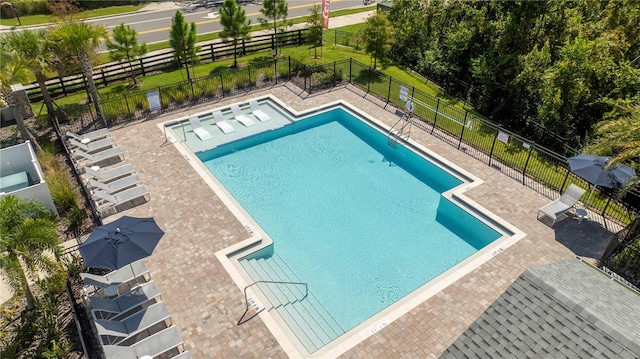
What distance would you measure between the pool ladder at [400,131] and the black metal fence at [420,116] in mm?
595

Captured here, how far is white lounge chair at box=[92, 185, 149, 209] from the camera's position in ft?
52.7

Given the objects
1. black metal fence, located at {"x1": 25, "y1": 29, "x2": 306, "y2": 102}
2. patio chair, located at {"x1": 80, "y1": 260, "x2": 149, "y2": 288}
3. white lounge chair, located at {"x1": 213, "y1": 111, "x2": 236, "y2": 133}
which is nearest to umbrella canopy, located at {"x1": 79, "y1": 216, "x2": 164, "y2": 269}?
patio chair, located at {"x1": 80, "y1": 260, "x2": 149, "y2": 288}

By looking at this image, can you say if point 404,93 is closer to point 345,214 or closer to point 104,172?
point 345,214

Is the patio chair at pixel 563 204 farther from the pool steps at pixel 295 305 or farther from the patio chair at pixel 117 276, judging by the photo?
the patio chair at pixel 117 276

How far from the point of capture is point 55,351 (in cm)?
1095

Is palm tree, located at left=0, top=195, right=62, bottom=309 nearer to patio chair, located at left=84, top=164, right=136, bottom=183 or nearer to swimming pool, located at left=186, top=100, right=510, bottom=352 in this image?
patio chair, located at left=84, top=164, right=136, bottom=183

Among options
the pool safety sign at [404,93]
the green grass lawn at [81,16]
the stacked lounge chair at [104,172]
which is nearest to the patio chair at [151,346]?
the stacked lounge chair at [104,172]

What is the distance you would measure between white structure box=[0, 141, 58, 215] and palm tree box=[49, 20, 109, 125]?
4.47 metres

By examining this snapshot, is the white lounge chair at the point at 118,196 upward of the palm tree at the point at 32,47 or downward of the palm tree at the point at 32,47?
downward

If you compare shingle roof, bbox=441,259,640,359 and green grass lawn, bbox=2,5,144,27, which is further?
green grass lawn, bbox=2,5,144,27

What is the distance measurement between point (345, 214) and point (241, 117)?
361 inches

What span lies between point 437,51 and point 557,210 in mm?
16117

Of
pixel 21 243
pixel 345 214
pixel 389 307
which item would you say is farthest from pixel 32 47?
pixel 389 307

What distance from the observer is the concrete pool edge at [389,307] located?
38.8 ft
